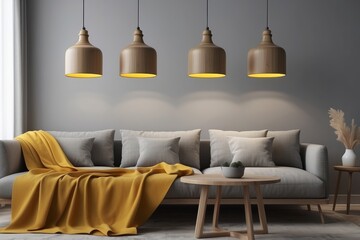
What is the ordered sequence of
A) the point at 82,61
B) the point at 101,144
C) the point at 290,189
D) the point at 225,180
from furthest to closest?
the point at 101,144 → the point at 290,189 → the point at 82,61 → the point at 225,180

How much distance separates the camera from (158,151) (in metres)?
5.40

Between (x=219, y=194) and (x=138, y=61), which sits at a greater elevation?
(x=138, y=61)

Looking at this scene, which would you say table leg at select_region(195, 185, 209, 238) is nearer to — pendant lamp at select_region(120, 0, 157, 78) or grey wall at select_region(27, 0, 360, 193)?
pendant lamp at select_region(120, 0, 157, 78)

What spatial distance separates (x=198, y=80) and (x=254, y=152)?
47.8 inches

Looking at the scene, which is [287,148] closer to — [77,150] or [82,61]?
[77,150]

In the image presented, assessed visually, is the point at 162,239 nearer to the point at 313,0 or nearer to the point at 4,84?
the point at 4,84

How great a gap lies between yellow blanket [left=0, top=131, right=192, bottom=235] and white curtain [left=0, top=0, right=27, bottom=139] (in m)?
1.23

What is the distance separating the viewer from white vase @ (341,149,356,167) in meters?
5.56

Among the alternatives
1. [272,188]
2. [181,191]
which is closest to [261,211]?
[272,188]

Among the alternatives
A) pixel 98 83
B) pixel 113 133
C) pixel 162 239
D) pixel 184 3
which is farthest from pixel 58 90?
pixel 162 239

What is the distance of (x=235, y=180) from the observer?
3.88m

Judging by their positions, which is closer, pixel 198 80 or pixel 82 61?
pixel 82 61

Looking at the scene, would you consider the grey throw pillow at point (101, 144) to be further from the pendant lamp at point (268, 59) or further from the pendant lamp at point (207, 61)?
the pendant lamp at point (268, 59)

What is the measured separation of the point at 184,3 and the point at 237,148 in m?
1.87
